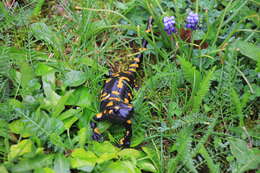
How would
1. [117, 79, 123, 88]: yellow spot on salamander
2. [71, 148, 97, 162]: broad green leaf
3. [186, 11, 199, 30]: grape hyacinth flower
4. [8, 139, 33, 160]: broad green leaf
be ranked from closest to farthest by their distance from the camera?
1. [8, 139, 33, 160]: broad green leaf
2. [71, 148, 97, 162]: broad green leaf
3. [186, 11, 199, 30]: grape hyacinth flower
4. [117, 79, 123, 88]: yellow spot on salamander

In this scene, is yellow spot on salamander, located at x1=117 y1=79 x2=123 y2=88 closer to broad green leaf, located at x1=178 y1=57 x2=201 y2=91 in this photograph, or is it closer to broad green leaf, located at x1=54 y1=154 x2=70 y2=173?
broad green leaf, located at x1=178 y1=57 x2=201 y2=91

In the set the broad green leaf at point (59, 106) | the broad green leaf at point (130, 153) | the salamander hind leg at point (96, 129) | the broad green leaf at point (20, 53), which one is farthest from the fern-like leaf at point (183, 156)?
the broad green leaf at point (20, 53)

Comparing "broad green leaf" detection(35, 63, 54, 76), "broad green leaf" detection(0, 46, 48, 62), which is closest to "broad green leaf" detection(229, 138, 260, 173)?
"broad green leaf" detection(35, 63, 54, 76)

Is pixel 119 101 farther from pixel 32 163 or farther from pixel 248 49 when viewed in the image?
pixel 248 49

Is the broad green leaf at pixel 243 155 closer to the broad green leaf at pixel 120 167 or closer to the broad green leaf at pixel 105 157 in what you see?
the broad green leaf at pixel 120 167

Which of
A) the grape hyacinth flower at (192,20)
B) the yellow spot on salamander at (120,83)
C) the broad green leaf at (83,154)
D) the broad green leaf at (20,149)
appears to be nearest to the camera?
the broad green leaf at (20,149)
